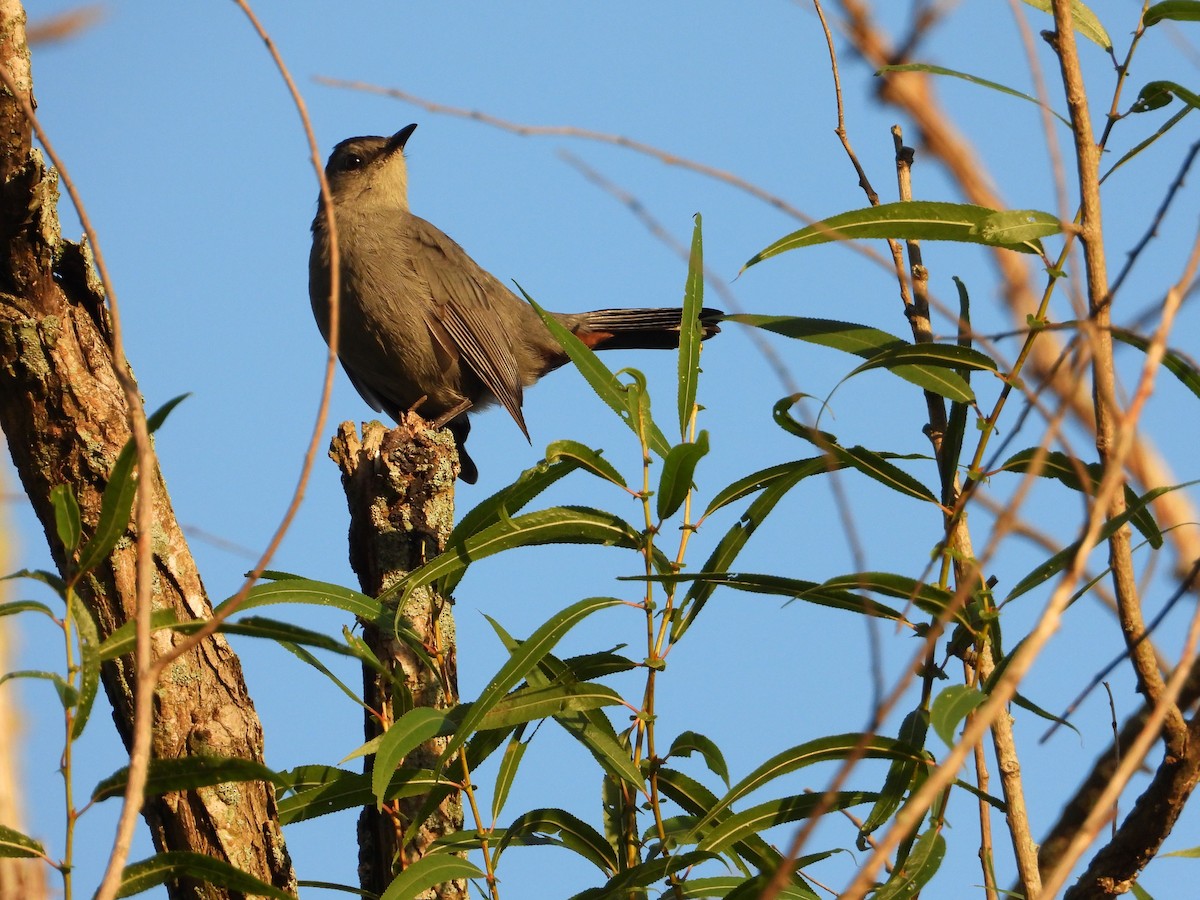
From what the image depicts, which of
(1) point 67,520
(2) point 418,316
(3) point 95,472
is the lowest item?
(1) point 67,520

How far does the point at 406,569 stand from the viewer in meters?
3.91

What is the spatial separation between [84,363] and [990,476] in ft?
6.39

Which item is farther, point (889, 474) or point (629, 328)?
point (629, 328)

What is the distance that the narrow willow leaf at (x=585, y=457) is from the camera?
2463 mm

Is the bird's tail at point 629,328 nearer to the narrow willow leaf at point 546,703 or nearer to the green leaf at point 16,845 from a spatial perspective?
the narrow willow leaf at point 546,703

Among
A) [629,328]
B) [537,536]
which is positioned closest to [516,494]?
[537,536]

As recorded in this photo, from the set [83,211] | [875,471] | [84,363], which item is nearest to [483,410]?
[84,363]

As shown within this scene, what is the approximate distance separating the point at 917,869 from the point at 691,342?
1.09m

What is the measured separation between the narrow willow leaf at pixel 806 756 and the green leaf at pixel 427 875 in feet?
1.56

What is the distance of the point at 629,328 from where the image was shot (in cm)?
798

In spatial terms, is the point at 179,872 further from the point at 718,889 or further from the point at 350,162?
the point at 350,162

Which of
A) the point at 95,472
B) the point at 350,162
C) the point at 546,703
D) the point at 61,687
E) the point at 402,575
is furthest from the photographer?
the point at 350,162

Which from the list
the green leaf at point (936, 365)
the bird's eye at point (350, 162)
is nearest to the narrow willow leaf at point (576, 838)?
the green leaf at point (936, 365)

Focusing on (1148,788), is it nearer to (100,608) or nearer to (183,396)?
(183,396)
